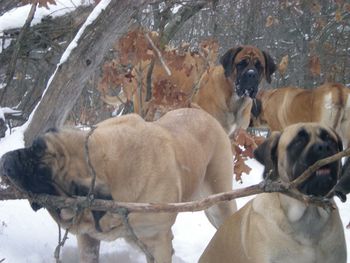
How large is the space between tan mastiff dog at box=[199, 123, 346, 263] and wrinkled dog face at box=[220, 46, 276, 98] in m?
4.09

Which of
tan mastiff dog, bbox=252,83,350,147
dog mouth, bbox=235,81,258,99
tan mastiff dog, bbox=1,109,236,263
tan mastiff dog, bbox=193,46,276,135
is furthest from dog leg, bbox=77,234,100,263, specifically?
tan mastiff dog, bbox=252,83,350,147

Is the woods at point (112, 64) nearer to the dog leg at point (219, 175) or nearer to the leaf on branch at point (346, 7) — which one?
the leaf on branch at point (346, 7)

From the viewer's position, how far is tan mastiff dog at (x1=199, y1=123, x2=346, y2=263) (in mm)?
3609

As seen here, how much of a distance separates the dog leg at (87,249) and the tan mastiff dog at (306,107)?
516 cm

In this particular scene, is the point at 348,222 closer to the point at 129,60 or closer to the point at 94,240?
the point at 129,60

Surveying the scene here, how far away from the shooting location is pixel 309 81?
15.3 meters

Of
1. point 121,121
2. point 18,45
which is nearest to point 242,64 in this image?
point 18,45

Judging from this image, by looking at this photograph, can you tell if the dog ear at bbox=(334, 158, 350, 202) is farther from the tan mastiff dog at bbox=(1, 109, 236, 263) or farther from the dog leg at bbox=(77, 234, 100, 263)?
the dog leg at bbox=(77, 234, 100, 263)

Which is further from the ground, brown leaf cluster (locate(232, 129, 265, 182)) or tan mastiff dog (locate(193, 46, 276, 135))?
tan mastiff dog (locate(193, 46, 276, 135))

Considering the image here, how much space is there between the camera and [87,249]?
452 cm

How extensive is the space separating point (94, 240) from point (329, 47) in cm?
959

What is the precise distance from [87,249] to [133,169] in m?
0.88

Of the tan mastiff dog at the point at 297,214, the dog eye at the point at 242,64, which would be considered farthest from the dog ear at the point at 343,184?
the dog eye at the point at 242,64

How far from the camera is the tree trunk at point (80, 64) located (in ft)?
14.6
